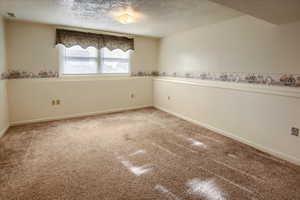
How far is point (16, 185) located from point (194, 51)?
3.94m

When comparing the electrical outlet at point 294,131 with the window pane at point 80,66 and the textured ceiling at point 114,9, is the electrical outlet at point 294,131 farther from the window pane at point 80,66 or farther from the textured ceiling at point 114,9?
the window pane at point 80,66

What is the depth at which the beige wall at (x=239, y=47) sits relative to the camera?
255cm

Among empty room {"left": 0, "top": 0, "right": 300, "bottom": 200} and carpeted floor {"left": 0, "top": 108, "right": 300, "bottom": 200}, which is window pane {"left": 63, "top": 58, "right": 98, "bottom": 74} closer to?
empty room {"left": 0, "top": 0, "right": 300, "bottom": 200}

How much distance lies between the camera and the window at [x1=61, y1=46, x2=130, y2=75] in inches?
171

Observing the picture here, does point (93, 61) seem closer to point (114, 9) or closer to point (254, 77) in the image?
point (114, 9)

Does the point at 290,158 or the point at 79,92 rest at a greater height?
the point at 79,92

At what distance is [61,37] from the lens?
13.4 ft

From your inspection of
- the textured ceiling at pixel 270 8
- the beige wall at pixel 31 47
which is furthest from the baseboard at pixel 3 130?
the textured ceiling at pixel 270 8

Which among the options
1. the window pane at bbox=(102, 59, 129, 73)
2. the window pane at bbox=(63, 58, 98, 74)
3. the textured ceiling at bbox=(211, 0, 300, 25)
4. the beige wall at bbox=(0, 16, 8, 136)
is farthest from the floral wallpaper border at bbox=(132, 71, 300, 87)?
the beige wall at bbox=(0, 16, 8, 136)

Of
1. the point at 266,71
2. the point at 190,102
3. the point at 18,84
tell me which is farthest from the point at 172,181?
the point at 18,84

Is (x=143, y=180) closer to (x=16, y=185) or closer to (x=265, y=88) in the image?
(x=16, y=185)

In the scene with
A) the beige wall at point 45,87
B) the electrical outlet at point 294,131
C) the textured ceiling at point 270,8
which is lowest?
the electrical outlet at point 294,131

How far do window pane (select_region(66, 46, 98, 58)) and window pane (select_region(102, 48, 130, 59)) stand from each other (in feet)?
0.80

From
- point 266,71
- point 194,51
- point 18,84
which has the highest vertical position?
point 194,51
